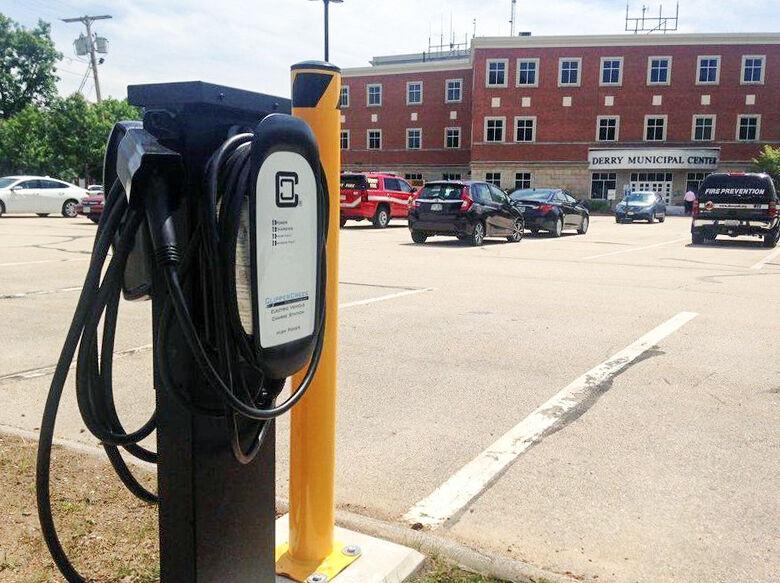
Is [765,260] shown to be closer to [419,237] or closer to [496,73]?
[419,237]

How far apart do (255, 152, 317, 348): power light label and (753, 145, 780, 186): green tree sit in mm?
49743

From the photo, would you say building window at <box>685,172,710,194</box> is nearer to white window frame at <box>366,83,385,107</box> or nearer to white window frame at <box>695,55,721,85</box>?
white window frame at <box>695,55,721,85</box>

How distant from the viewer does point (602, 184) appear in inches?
1987

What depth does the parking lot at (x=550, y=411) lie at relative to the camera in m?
3.08

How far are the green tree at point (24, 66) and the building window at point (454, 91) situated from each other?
33983 millimetres

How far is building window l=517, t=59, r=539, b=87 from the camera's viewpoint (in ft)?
164

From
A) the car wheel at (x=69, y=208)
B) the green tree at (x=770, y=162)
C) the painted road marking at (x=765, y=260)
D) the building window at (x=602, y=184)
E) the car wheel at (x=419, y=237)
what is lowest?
the painted road marking at (x=765, y=260)

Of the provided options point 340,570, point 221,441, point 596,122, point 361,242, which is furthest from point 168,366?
point 596,122

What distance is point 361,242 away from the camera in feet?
59.5

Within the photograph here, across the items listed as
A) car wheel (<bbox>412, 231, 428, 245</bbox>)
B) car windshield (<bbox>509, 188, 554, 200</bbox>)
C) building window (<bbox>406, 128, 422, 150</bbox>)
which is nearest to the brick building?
building window (<bbox>406, 128, 422, 150</bbox>)

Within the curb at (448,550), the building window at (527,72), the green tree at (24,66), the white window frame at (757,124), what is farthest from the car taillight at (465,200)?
the green tree at (24,66)

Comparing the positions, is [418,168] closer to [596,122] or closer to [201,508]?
[596,122]

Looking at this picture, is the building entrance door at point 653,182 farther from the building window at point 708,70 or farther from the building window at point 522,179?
the building window at point 522,179

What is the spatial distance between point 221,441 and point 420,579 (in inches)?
43.8
